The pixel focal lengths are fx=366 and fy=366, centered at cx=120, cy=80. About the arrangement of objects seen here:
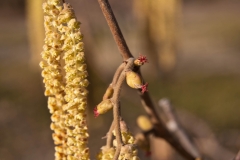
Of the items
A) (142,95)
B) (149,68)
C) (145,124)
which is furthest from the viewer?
(149,68)

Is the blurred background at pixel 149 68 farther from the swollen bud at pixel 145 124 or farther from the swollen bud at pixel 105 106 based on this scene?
the swollen bud at pixel 105 106

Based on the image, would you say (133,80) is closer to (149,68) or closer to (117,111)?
(117,111)

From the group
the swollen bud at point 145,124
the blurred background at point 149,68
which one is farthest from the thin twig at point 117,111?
the blurred background at point 149,68

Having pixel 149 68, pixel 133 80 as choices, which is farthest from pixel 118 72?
pixel 149 68

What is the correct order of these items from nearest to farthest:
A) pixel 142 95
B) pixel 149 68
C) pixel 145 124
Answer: pixel 142 95, pixel 145 124, pixel 149 68

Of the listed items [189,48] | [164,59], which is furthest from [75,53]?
[189,48]

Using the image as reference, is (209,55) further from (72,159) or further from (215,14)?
(72,159)
